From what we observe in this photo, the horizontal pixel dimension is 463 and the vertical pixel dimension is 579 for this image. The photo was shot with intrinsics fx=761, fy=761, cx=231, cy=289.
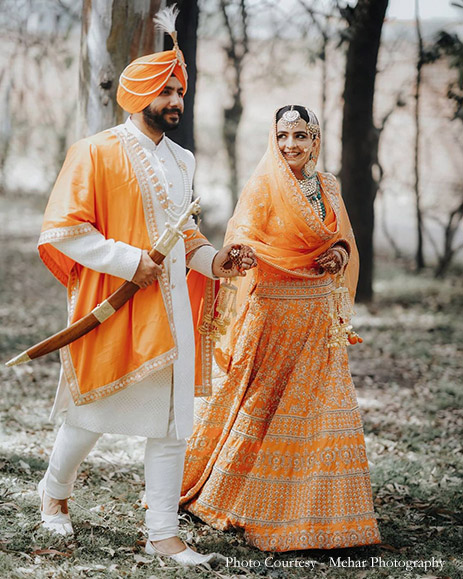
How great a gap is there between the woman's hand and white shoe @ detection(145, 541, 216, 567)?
1414mm

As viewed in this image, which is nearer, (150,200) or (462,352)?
(150,200)

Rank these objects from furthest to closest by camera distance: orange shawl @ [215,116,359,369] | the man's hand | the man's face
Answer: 1. orange shawl @ [215,116,359,369]
2. the man's face
3. the man's hand

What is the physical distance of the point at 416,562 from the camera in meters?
3.43

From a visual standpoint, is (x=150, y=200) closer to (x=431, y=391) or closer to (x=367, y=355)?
(x=431, y=391)

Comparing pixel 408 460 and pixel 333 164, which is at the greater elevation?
pixel 333 164

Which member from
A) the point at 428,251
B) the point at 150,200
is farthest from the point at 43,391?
the point at 428,251

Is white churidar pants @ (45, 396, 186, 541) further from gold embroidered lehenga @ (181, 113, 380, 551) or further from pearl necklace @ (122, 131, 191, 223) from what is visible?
pearl necklace @ (122, 131, 191, 223)

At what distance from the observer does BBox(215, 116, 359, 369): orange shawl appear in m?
3.56

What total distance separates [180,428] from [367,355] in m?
4.66

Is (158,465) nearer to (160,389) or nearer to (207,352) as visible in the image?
(160,389)

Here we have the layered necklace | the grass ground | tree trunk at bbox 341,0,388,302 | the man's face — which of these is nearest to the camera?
the man's face

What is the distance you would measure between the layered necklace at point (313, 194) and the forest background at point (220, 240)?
1062mm

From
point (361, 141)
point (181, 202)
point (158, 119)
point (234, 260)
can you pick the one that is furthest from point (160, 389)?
point (361, 141)

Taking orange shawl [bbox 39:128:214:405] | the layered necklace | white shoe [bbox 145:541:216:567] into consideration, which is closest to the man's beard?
orange shawl [bbox 39:128:214:405]
